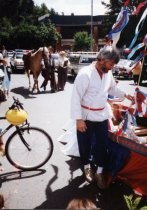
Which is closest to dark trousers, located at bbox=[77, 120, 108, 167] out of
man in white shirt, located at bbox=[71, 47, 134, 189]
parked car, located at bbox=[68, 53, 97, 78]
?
man in white shirt, located at bbox=[71, 47, 134, 189]

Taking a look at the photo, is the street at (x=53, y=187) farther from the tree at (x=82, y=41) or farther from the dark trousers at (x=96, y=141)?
the tree at (x=82, y=41)

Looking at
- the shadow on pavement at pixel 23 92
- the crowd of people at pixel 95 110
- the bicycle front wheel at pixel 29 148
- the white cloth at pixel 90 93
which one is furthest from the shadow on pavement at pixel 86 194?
the shadow on pavement at pixel 23 92

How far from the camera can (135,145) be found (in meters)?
4.96

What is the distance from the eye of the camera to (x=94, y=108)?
5.03 metres

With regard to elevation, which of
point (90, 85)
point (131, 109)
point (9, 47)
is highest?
point (90, 85)

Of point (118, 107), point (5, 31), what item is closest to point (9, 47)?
point (5, 31)

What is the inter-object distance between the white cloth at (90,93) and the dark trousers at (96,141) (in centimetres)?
12

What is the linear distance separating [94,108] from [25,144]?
1526 millimetres

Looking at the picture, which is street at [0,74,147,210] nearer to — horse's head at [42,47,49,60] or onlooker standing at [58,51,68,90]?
horse's head at [42,47,49,60]

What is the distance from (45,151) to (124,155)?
152 cm

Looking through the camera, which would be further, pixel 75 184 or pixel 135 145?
pixel 75 184

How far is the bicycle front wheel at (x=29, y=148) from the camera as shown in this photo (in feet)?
19.1

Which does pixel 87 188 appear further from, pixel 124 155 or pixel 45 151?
pixel 45 151

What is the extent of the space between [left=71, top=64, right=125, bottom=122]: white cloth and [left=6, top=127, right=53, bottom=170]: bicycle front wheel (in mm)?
1109
